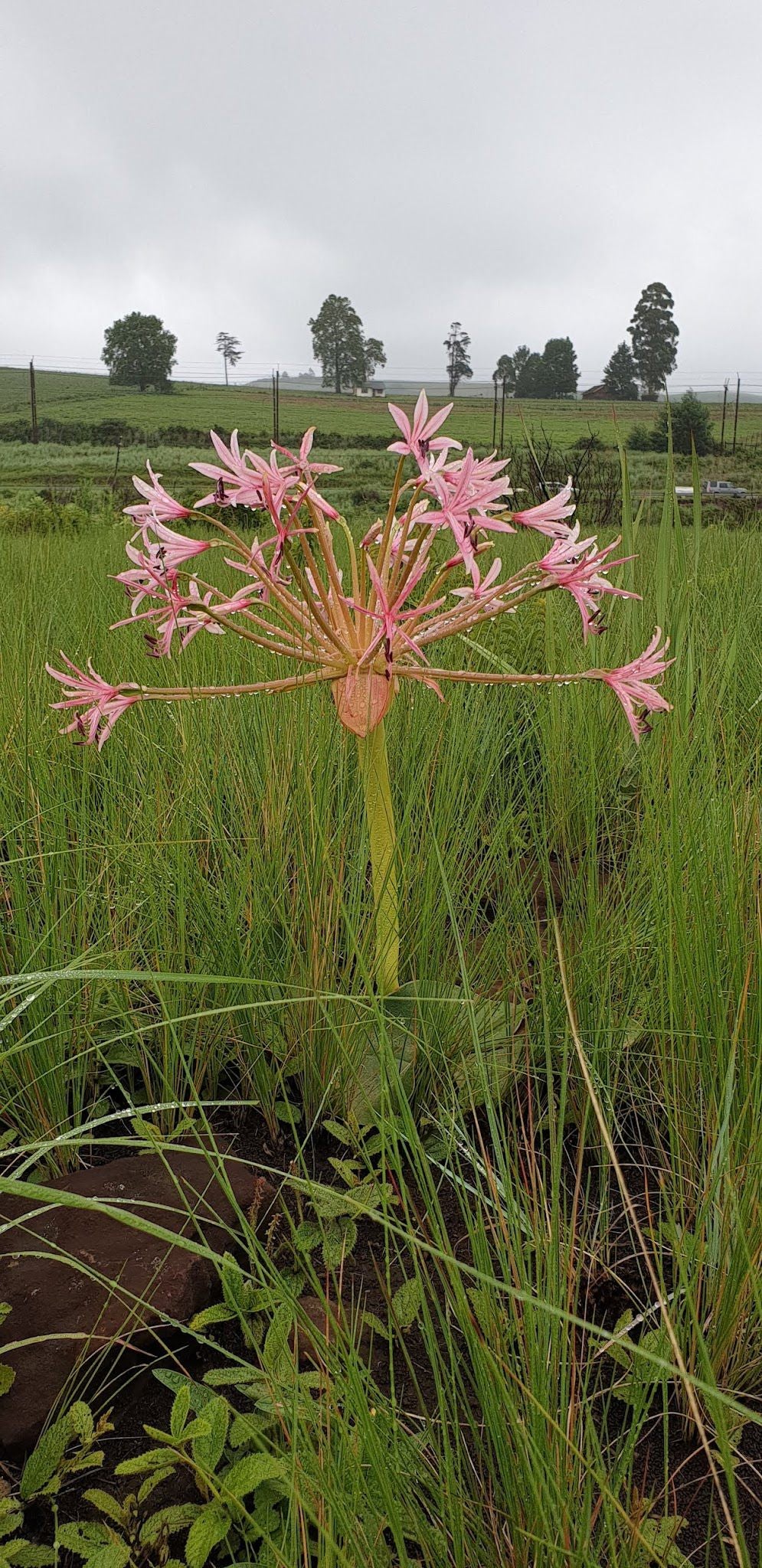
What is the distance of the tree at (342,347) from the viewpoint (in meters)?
58.8

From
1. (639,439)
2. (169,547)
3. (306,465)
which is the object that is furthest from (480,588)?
(639,439)

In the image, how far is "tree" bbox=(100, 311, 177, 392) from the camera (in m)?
55.6

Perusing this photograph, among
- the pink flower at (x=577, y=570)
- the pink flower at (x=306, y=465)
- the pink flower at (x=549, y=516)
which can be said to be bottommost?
the pink flower at (x=577, y=570)

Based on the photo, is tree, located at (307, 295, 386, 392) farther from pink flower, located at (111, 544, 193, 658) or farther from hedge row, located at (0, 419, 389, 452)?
pink flower, located at (111, 544, 193, 658)

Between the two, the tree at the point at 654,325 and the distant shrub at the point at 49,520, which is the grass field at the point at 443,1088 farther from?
the tree at the point at 654,325

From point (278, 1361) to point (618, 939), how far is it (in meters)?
0.63

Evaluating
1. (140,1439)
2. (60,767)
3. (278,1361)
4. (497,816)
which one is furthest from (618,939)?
(60,767)

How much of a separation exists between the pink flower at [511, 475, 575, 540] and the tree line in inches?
1803

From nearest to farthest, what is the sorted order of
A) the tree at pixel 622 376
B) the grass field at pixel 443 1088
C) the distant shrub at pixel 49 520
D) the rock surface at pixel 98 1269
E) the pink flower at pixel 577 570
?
the grass field at pixel 443 1088
the rock surface at pixel 98 1269
the pink flower at pixel 577 570
the distant shrub at pixel 49 520
the tree at pixel 622 376

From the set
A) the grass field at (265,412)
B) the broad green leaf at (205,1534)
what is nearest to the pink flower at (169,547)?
the broad green leaf at (205,1534)

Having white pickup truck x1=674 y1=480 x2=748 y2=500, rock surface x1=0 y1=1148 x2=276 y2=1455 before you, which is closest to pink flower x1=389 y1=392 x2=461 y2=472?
rock surface x1=0 y1=1148 x2=276 y2=1455

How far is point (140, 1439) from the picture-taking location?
0.86 metres

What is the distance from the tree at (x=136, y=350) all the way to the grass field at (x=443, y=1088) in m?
59.3

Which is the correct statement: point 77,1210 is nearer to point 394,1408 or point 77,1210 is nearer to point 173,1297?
point 173,1297
